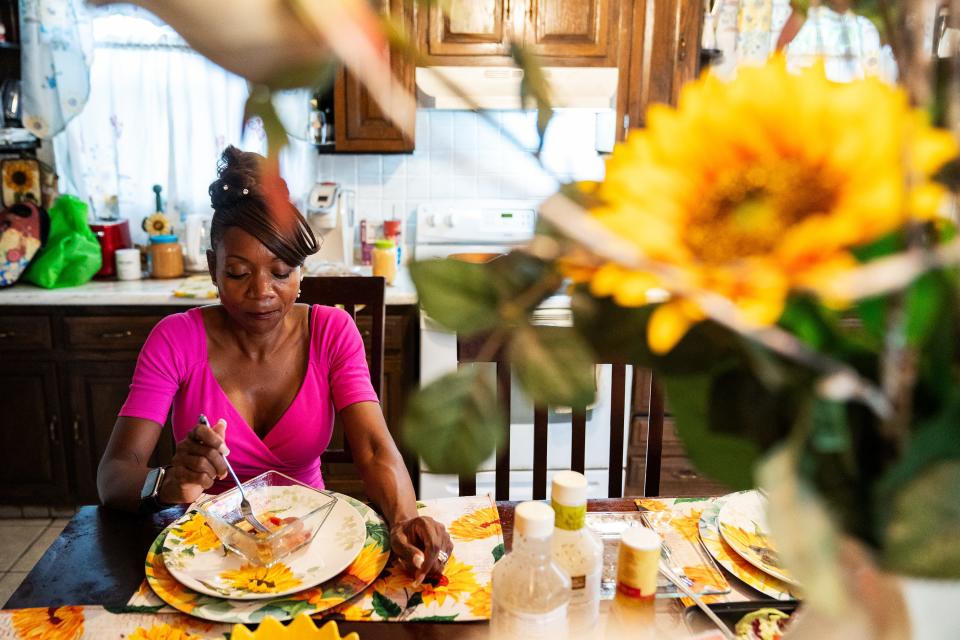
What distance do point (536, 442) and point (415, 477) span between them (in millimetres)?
925

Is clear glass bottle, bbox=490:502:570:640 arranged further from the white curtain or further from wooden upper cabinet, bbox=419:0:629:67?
the white curtain

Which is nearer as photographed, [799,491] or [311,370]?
[799,491]

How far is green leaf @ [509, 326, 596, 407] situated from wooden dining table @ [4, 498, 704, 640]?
0.63 meters

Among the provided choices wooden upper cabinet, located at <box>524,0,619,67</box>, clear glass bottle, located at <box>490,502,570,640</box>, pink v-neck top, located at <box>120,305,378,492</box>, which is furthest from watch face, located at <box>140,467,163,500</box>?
wooden upper cabinet, located at <box>524,0,619,67</box>

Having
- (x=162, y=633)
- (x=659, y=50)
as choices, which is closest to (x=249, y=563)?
(x=162, y=633)

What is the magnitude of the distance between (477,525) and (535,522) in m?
0.47

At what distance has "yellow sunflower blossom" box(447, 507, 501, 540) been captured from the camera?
1112 mm

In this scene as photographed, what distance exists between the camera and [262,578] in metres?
0.97

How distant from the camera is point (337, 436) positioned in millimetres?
2688

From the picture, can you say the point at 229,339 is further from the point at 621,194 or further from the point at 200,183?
the point at 200,183

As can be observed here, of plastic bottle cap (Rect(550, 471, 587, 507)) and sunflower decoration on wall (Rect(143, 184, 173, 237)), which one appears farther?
sunflower decoration on wall (Rect(143, 184, 173, 237))

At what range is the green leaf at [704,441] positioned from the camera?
389 millimetres

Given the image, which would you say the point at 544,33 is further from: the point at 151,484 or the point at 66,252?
the point at 151,484

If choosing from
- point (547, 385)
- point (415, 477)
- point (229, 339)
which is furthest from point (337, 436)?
point (547, 385)
